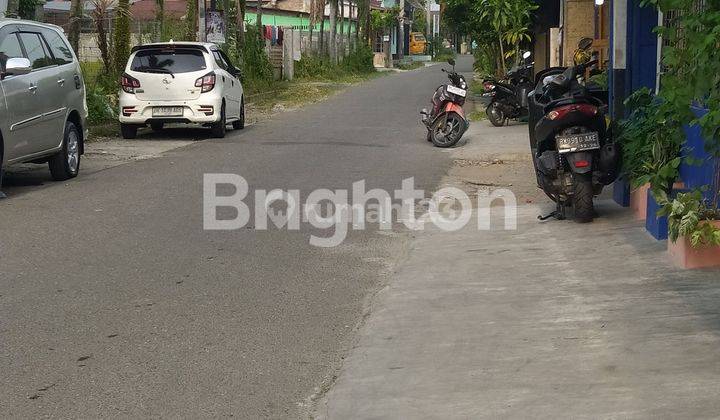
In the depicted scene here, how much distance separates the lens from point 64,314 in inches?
270

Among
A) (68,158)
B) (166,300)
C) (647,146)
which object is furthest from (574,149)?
(68,158)

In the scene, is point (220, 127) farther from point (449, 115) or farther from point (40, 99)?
point (40, 99)

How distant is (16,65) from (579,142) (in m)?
6.10

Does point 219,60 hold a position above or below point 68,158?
above

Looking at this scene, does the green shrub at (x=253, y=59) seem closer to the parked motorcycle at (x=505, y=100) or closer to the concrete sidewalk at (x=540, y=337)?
the parked motorcycle at (x=505, y=100)

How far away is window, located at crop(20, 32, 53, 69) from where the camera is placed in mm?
12562

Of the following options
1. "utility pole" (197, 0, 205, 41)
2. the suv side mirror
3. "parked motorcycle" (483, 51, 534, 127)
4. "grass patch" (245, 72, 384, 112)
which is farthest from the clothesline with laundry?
the suv side mirror

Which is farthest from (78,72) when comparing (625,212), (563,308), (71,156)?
(563,308)

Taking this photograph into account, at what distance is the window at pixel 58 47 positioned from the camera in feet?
43.6

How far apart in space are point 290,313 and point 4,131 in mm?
5832

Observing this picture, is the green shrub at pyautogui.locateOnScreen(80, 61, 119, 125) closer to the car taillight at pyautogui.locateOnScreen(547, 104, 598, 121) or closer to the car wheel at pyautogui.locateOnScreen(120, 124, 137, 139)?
the car wheel at pyautogui.locateOnScreen(120, 124, 137, 139)

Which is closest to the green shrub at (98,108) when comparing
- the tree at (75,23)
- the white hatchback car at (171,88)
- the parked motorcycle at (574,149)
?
the tree at (75,23)

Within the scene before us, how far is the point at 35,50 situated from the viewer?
12766 mm

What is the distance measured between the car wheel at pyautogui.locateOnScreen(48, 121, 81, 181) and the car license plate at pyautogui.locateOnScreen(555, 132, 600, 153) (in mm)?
6608
